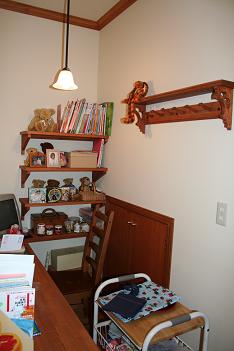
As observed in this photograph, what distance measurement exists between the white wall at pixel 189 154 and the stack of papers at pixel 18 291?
0.94 metres

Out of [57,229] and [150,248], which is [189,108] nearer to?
[150,248]

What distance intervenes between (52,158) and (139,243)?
1006 mm

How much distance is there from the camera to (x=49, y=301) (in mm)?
1258

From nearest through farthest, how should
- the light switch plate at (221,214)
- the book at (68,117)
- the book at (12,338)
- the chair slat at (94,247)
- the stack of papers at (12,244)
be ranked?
the book at (12,338)
the light switch plate at (221,214)
the stack of papers at (12,244)
the chair slat at (94,247)
the book at (68,117)

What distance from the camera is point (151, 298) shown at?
1408 millimetres

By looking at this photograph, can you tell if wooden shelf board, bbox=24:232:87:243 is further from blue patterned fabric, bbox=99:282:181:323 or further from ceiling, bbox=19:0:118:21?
ceiling, bbox=19:0:118:21

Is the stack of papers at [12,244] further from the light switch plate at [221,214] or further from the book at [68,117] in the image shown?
the light switch plate at [221,214]

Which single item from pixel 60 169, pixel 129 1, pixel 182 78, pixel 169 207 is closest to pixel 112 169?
Result: pixel 60 169

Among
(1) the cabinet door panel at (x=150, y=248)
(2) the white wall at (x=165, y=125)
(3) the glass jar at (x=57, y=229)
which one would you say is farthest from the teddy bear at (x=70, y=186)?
(1) the cabinet door panel at (x=150, y=248)

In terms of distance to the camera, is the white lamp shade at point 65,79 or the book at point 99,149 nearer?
the white lamp shade at point 65,79

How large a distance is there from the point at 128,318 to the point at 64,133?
154cm

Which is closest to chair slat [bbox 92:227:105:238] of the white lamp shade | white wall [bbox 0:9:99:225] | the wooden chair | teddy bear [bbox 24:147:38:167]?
the wooden chair

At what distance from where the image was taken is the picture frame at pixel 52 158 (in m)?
2.34

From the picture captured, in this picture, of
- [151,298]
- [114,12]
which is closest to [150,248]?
[151,298]
